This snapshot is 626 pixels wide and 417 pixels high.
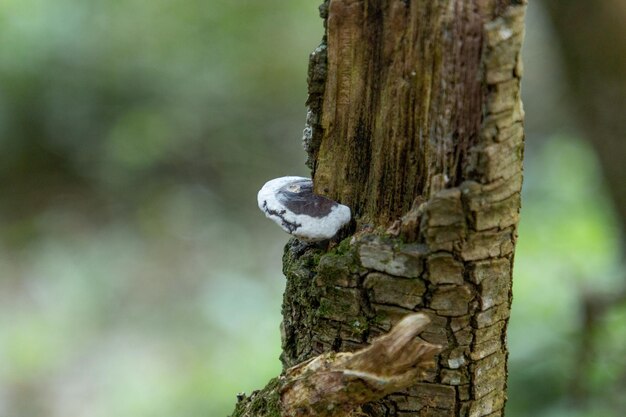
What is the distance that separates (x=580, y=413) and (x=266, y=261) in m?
3.22

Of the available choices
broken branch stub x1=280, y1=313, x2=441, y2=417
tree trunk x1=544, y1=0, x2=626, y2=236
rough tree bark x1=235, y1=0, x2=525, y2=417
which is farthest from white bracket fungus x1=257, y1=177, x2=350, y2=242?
tree trunk x1=544, y1=0, x2=626, y2=236

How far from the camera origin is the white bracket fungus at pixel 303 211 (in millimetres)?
1610

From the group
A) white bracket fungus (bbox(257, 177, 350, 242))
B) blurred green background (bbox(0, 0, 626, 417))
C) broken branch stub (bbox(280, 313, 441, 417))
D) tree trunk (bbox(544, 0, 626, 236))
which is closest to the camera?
broken branch stub (bbox(280, 313, 441, 417))

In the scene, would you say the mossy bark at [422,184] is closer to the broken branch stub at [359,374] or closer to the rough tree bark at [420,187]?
the rough tree bark at [420,187]

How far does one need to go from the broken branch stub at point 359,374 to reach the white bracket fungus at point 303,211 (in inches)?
12.3

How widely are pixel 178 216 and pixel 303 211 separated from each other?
520cm

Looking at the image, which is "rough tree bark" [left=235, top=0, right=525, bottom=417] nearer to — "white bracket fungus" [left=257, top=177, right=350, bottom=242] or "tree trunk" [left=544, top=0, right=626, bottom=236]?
"white bracket fungus" [left=257, top=177, right=350, bottom=242]

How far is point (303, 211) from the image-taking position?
5.45 feet

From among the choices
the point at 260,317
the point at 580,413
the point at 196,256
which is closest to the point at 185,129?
the point at 196,256

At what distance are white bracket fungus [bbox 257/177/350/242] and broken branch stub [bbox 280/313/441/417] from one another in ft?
1.02

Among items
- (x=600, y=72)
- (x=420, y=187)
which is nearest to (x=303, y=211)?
(x=420, y=187)

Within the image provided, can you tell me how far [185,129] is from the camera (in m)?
7.40

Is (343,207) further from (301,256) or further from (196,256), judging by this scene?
(196,256)

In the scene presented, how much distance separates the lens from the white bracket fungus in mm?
1610
